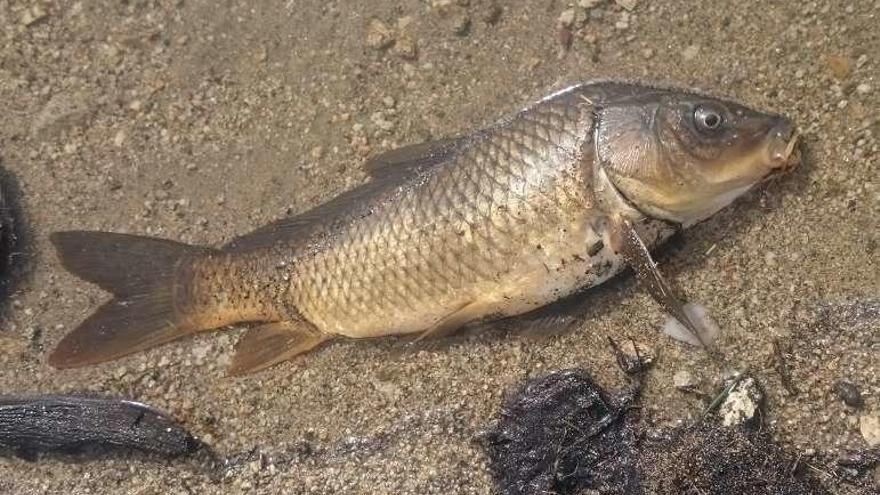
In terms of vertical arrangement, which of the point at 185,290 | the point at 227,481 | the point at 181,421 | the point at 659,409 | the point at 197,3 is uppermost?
the point at 197,3

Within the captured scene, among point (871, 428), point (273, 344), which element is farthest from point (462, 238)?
point (871, 428)

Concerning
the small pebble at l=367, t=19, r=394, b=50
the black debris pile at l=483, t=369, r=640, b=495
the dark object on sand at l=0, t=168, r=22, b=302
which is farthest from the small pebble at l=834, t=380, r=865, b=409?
the dark object on sand at l=0, t=168, r=22, b=302

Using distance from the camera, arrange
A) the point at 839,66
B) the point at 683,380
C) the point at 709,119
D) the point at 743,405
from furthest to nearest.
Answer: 1. the point at 839,66
2. the point at 683,380
3. the point at 743,405
4. the point at 709,119

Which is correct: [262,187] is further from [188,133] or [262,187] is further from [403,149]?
[403,149]

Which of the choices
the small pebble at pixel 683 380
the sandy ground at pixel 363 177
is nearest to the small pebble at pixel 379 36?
the sandy ground at pixel 363 177

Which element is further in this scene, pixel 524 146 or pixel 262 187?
pixel 262 187

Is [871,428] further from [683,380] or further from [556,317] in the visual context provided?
[556,317]

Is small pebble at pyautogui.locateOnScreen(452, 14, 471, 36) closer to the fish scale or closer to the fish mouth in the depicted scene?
the fish scale

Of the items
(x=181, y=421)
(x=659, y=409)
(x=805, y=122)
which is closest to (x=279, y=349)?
(x=181, y=421)
